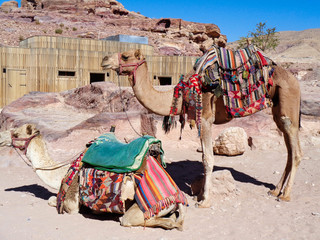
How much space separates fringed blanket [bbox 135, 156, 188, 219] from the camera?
4.22 metres

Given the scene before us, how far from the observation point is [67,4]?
191ft

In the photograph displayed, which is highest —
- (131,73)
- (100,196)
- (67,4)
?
(67,4)

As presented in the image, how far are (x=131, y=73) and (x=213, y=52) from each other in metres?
1.45

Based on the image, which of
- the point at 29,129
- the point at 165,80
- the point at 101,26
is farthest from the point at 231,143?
the point at 101,26

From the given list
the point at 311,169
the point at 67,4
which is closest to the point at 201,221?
the point at 311,169

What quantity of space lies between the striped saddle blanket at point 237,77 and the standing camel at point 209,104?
0.20 m

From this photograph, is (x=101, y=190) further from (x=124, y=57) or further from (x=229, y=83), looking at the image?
(x=229, y=83)

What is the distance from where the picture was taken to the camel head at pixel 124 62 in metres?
5.23

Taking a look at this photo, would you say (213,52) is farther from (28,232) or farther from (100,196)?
(28,232)

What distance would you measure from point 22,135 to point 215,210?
121 inches

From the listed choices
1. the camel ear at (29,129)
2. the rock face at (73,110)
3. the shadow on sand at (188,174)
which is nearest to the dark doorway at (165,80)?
the rock face at (73,110)

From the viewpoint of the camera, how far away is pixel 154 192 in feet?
14.0

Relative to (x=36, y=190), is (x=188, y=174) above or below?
above

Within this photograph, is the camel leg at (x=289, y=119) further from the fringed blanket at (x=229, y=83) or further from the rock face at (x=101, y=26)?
the rock face at (x=101, y=26)
